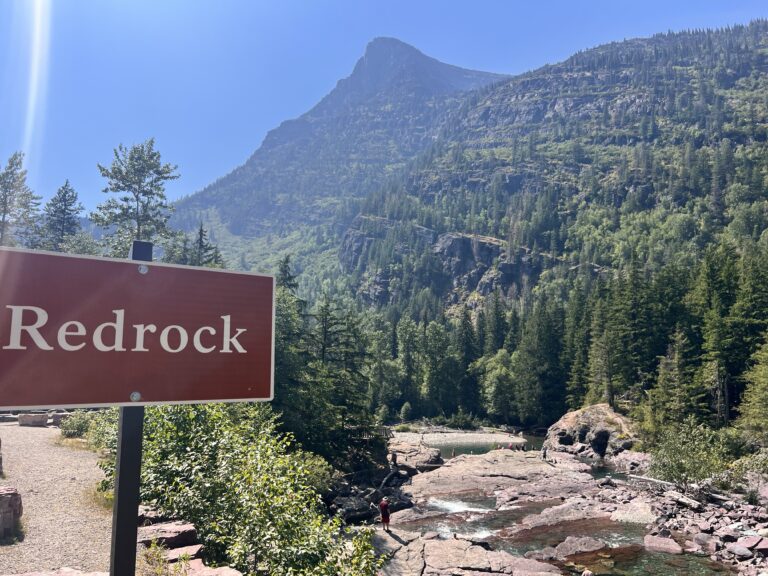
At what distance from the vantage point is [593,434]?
54156 millimetres

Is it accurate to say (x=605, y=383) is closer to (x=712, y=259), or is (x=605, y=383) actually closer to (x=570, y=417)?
(x=570, y=417)

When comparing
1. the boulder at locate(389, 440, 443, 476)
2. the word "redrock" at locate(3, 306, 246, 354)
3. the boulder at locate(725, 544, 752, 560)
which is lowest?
the boulder at locate(389, 440, 443, 476)

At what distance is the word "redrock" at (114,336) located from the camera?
2764 mm

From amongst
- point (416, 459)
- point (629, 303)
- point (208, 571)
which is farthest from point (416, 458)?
point (208, 571)

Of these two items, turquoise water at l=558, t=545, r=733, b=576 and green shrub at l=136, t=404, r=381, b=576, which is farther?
turquoise water at l=558, t=545, r=733, b=576

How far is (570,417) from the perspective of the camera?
2397 inches

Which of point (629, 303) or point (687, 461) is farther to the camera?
point (629, 303)

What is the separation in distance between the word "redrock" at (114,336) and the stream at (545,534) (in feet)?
72.2

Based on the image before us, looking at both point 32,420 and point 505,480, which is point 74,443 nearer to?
point 32,420

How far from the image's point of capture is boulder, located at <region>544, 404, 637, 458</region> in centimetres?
5152

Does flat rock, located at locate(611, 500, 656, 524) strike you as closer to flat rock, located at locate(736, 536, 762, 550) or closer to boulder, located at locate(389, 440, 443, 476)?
flat rock, located at locate(736, 536, 762, 550)

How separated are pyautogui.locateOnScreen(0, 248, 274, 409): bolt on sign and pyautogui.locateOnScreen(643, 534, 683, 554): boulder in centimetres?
2589

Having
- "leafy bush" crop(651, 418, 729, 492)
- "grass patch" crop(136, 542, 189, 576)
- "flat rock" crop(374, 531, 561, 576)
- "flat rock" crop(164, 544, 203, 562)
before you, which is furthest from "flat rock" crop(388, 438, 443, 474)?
"grass patch" crop(136, 542, 189, 576)

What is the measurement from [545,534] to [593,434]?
31.9 meters
